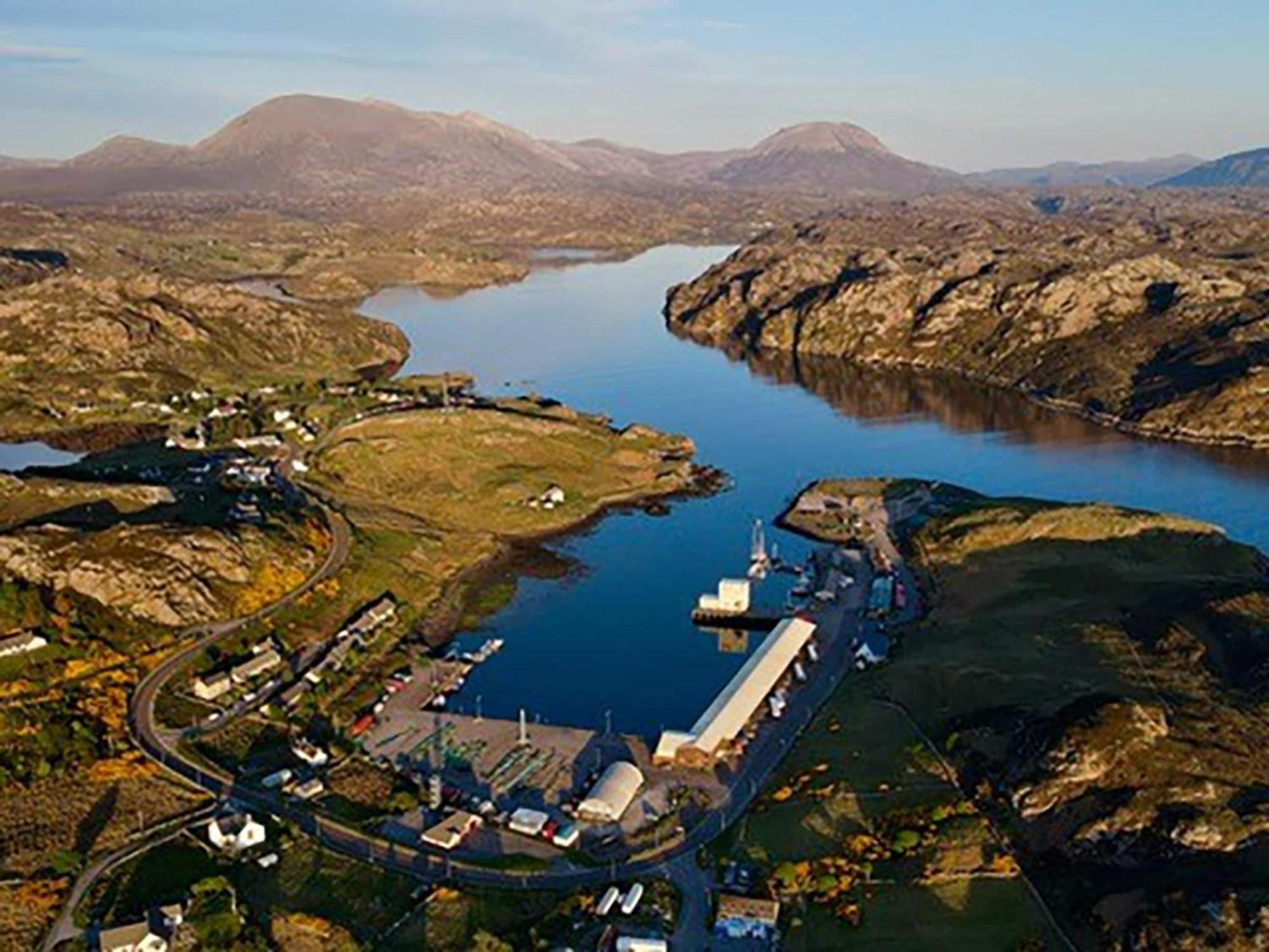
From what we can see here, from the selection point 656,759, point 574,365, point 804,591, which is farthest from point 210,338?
point 656,759

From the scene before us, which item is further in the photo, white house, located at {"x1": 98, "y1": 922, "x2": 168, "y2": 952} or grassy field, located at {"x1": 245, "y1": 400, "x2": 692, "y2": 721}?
grassy field, located at {"x1": 245, "y1": 400, "x2": 692, "y2": 721}

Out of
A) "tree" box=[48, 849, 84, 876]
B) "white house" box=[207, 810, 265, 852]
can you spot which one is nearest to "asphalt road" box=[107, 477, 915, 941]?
"tree" box=[48, 849, 84, 876]

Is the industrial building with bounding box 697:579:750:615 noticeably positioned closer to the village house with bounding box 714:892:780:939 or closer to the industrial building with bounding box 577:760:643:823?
the industrial building with bounding box 577:760:643:823

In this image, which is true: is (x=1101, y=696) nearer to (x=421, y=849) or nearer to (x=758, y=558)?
(x=421, y=849)

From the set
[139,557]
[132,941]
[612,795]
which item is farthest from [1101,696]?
[139,557]

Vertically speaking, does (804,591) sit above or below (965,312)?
below

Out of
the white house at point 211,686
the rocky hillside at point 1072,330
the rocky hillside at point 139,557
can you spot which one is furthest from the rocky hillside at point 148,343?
the white house at point 211,686

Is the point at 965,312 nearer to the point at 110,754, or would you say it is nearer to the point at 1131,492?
the point at 1131,492
